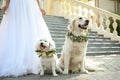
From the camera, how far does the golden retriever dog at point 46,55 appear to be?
5644mm

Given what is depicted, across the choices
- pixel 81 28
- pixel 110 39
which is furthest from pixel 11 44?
pixel 110 39

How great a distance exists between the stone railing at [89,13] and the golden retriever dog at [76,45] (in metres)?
5.52

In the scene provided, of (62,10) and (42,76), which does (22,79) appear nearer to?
(42,76)

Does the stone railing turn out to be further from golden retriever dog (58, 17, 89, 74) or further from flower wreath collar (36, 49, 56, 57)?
flower wreath collar (36, 49, 56, 57)

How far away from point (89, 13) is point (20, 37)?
702cm

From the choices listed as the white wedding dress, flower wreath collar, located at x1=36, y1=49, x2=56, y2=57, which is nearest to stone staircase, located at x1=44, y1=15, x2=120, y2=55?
the white wedding dress

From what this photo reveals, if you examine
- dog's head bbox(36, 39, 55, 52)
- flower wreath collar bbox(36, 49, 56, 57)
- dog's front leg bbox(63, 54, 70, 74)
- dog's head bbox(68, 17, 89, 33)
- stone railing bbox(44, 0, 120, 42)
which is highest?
stone railing bbox(44, 0, 120, 42)

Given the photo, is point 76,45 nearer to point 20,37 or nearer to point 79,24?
point 79,24

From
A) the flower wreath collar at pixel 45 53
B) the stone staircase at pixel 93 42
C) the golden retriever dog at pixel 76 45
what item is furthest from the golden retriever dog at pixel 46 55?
the stone staircase at pixel 93 42

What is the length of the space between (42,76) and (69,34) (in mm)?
990

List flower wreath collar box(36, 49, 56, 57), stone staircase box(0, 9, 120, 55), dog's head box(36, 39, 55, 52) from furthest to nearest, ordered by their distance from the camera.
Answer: stone staircase box(0, 9, 120, 55)
flower wreath collar box(36, 49, 56, 57)
dog's head box(36, 39, 55, 52)

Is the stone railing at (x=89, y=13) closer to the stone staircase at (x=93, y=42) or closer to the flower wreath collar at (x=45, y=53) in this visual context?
the stone staircase at (x=93, y=42)

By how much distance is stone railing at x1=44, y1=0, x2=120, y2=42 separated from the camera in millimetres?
11703

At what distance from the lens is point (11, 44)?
6.19m
